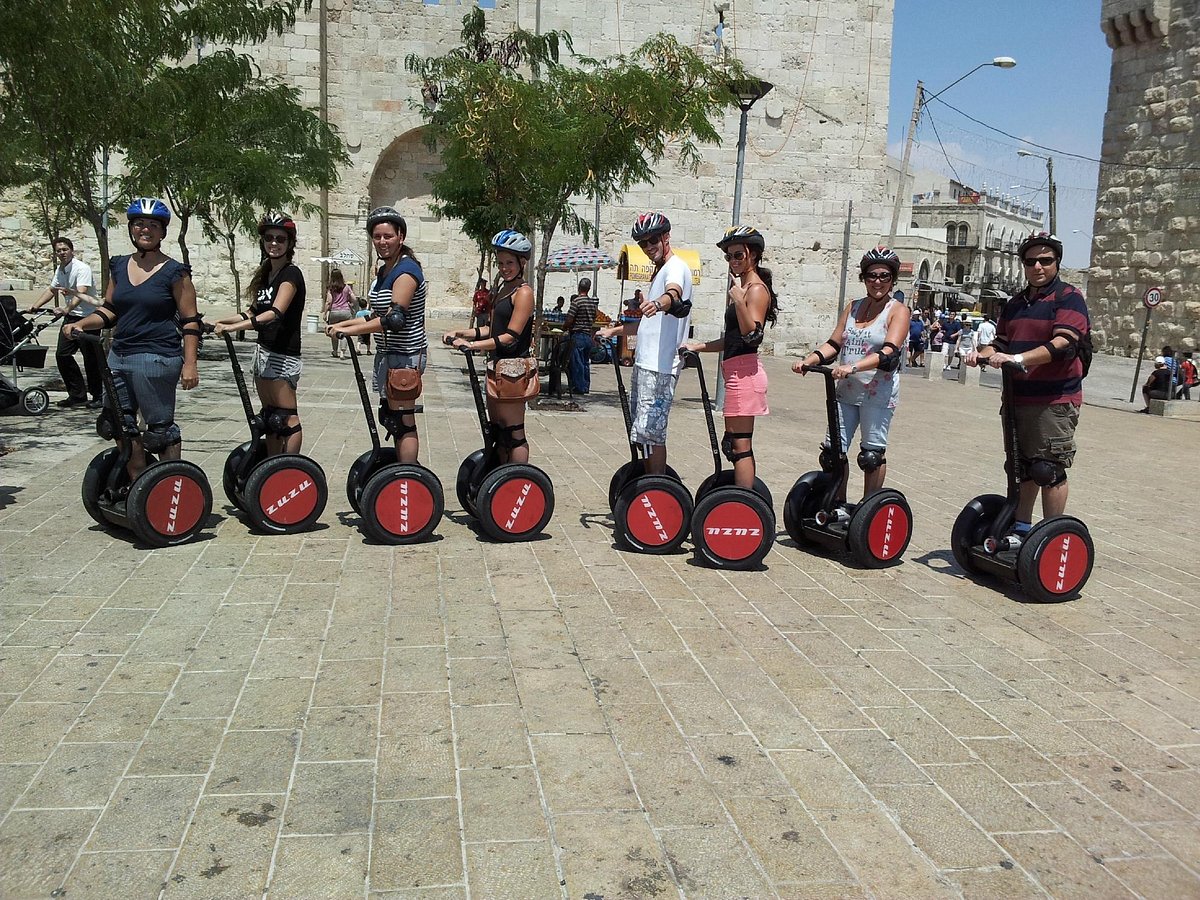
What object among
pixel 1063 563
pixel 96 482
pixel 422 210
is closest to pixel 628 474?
pixel 1063 563

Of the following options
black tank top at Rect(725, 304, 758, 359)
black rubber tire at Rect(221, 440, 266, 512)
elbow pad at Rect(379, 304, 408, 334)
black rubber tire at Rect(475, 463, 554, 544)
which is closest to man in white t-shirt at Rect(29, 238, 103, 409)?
black rubber tire at Rect(221, 440, 266, 512)

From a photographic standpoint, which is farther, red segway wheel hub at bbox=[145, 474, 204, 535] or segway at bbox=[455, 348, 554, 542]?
segway at bbox=[455, 348, 554, 542]

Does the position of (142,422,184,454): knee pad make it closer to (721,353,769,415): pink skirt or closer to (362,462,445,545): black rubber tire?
(362,462,445,545): black rubber tire

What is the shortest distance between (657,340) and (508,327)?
34.8 inches

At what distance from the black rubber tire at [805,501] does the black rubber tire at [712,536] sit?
553mm

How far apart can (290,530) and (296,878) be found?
3656 mm

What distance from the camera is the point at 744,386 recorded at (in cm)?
610

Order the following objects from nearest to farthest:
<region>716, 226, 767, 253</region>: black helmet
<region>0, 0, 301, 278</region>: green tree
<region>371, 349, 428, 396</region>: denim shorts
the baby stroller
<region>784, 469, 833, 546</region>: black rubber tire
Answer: <region>716, 226, 767, 253</region>: black helmet → <region>371, 349, 428, 396</region>: denim shorts → <region>784, 469, 833, 546</region>: black rubber tire → <region>0, 0, 301, 278</region>: green tree → the baby stroller

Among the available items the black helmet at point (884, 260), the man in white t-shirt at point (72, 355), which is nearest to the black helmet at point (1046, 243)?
the black helmet at point (884, 260)

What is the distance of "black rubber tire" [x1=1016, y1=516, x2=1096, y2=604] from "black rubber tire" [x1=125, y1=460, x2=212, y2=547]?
4.52 m

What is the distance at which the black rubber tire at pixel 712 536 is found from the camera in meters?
5.86

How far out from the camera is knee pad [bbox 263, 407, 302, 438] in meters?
6.32

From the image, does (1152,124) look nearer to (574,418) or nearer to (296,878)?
(574,418)

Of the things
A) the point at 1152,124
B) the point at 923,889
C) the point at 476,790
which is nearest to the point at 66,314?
the point at 476,790
